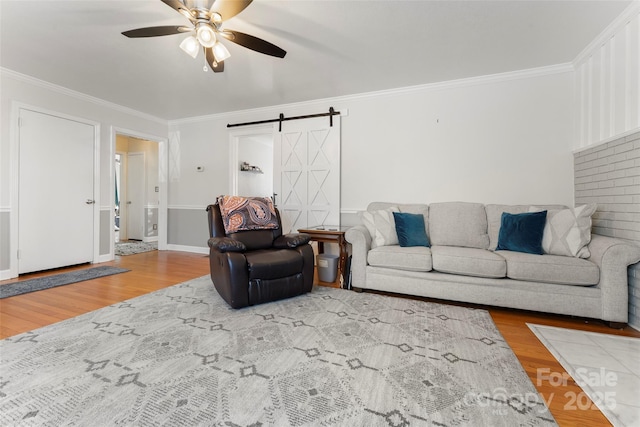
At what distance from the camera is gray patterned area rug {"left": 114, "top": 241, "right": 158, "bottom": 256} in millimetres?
5043

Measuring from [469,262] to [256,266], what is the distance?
76.4 inches

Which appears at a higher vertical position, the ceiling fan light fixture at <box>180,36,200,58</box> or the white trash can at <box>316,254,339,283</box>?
the ceiling fan light fixture at <box>180,36,200,58</box>

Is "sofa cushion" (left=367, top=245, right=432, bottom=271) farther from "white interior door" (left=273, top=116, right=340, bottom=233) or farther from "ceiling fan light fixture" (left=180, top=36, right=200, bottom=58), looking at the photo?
"ceiling fan light fixture" (left=180, top=36, right=200, bottom=58)

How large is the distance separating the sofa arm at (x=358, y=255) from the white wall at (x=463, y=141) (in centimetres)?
112

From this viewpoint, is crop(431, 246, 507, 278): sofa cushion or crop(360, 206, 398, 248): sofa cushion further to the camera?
crop(360, 206, 398, 248): sofa cushion

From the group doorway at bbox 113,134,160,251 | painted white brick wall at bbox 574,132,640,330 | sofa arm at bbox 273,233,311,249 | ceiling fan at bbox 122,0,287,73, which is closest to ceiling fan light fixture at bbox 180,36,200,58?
ceiling fan at bbox 122,0,287,73

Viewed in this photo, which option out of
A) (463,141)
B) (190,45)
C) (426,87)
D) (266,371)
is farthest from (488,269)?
(190,45)

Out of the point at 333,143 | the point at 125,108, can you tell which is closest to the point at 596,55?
the point at 333,143

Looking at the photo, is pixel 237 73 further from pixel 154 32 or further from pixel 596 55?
pixel 596 55

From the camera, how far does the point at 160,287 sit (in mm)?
3035

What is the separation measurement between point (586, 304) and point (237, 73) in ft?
13.6

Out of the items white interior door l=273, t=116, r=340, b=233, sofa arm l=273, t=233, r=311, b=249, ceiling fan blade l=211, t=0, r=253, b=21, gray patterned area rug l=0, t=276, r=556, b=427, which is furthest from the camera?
white interior door l=273, t=116, r=340, b=233

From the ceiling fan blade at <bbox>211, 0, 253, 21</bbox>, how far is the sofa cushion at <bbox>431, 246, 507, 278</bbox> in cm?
257

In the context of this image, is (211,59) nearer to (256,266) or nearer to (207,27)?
(207,27)
